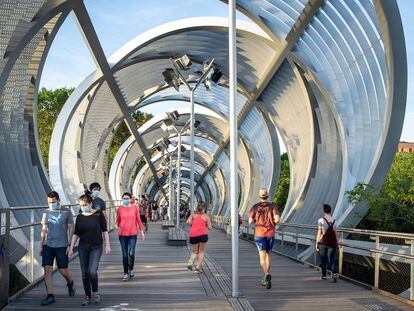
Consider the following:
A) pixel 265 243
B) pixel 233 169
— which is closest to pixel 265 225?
pixel 265 243

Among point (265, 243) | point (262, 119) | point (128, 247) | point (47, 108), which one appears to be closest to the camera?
point (265, 243)

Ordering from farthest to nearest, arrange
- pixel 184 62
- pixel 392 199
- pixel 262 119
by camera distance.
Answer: pixel 262 119 → pixel 184 62 → pixel 392 199

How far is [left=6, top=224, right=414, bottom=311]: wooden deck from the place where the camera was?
26.7 ft

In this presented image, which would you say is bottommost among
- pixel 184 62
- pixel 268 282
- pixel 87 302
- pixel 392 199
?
pixel 87 302

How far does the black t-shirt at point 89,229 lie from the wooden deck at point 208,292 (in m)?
0.83

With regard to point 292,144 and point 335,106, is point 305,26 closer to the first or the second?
point 335,106

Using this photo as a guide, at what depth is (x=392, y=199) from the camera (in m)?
17.1

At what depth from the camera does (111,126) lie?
36.2 metres

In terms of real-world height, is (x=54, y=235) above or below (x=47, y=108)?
below

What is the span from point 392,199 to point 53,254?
11324 mm

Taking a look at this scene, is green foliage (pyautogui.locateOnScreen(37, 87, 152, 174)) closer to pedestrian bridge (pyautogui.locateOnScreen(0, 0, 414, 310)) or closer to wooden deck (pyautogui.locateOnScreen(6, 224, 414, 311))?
pedestrian bridge (pyautogui.locateOnScreen(0, 0, 414, 310))

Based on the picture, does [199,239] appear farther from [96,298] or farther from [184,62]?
[184,62]

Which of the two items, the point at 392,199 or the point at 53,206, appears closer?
the point at 53,206

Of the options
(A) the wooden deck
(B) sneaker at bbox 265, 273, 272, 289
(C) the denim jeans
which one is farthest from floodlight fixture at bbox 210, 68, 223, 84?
(C) the denim jeans
